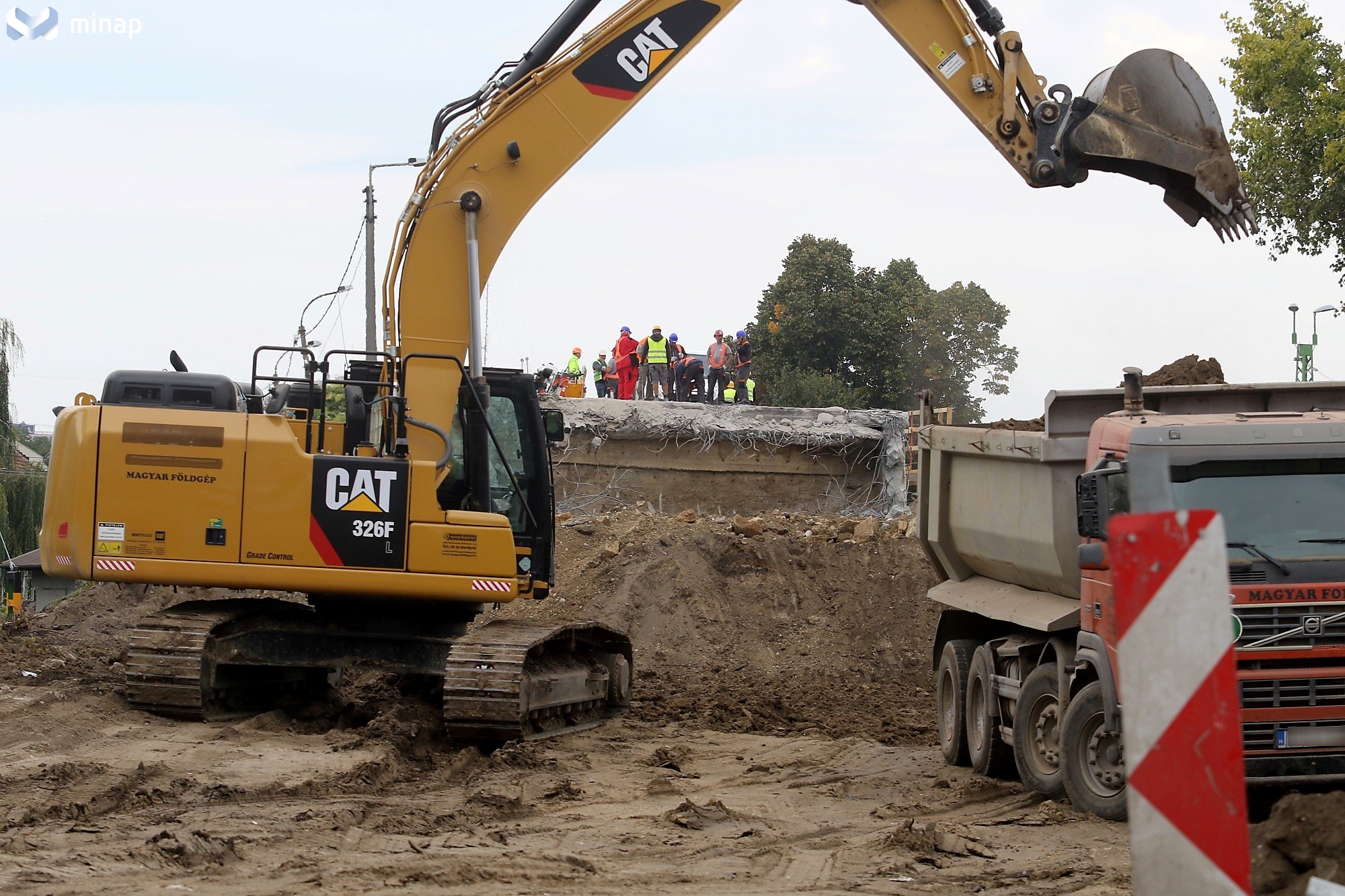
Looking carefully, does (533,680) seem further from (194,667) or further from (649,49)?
(649,49)

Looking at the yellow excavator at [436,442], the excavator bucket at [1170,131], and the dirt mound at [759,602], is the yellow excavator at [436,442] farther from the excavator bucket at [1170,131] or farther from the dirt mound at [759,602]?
the dirt mound at [759,602]

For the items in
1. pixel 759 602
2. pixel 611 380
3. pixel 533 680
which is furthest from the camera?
pixel 611 380

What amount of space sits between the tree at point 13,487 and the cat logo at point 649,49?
29138 mm

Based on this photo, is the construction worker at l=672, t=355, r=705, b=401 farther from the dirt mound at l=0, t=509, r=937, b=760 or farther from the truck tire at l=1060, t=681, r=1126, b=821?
the truck tire at l=1060, t=681, r=1126, b=821

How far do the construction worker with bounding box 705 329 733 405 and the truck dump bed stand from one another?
52.3 ft

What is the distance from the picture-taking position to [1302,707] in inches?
279

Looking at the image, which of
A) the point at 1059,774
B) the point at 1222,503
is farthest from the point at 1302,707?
the point at 1059,774

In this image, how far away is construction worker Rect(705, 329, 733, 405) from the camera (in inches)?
1070

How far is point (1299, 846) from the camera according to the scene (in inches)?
207

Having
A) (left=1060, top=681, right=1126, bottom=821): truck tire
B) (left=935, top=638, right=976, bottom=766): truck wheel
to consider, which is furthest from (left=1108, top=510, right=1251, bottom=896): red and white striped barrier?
(left=935, top=638, right=976, bottom=766): truck wheel

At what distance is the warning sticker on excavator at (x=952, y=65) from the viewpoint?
36.5ft

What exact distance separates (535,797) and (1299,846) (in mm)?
4356

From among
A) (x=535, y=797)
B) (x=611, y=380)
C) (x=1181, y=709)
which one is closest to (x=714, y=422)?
(x=611, y=380)

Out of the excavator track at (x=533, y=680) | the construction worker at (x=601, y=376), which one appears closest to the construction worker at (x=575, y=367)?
the construction worker at (x=601, y=376)
